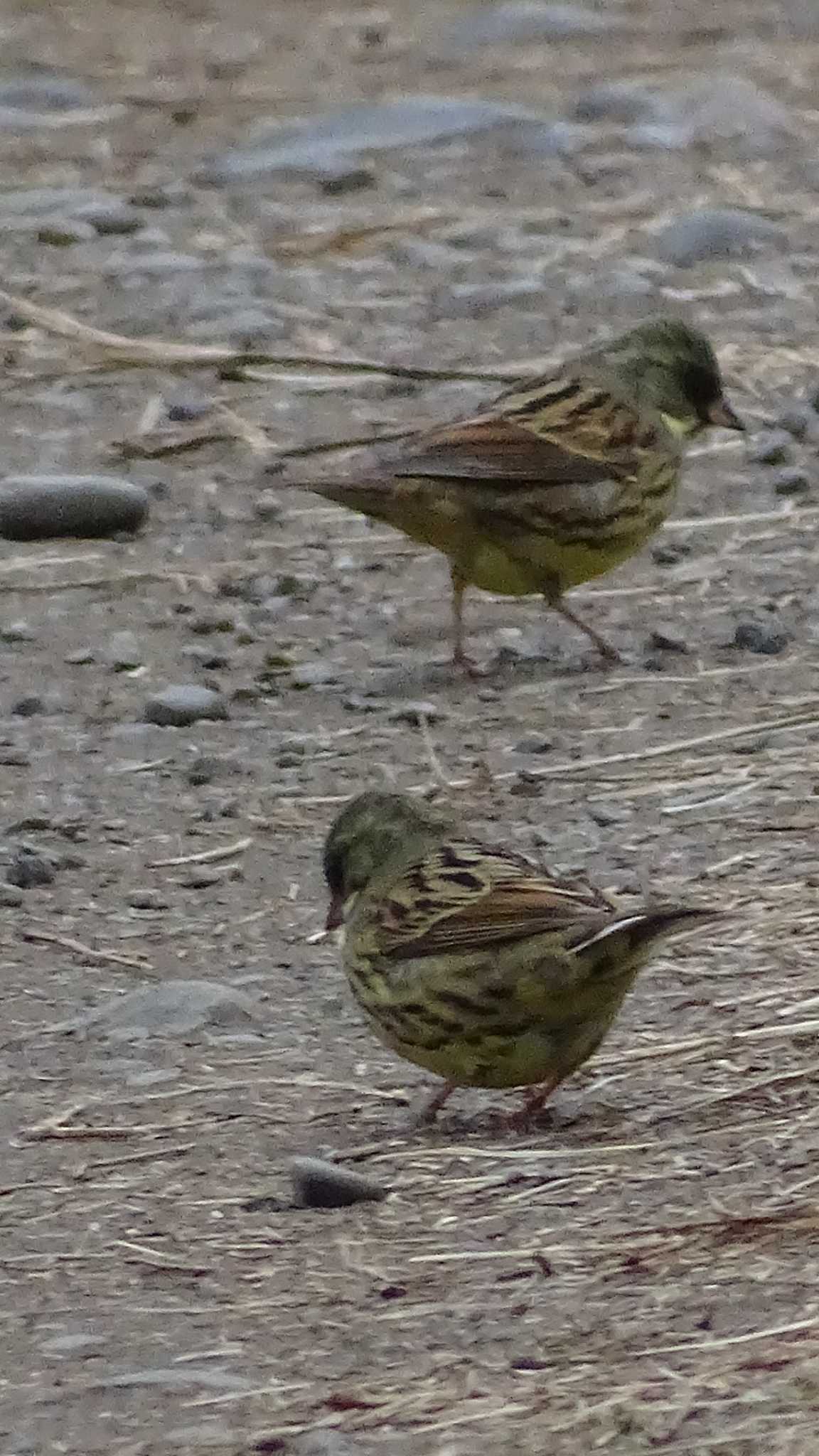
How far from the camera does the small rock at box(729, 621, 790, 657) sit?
24.8 ft

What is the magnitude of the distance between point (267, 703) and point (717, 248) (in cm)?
435

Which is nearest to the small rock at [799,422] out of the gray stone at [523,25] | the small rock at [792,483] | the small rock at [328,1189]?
the small rock at [792,483]

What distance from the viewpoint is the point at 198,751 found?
281 inches

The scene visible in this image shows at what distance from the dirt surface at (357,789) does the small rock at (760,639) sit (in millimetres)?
11

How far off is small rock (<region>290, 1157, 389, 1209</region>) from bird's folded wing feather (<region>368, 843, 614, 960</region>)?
1.49ft

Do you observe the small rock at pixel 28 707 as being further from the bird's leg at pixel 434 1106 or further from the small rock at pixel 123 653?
the bird's leg at pixel 434 1106

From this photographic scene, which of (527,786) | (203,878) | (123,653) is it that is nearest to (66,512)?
(123,653)

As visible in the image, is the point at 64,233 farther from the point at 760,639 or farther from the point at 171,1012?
the point at 171,1012

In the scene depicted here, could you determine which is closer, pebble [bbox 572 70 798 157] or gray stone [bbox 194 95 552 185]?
gray stone [bbox 194 95 552 185]

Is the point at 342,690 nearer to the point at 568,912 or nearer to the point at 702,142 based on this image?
the point at 568,912

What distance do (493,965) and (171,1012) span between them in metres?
0.86

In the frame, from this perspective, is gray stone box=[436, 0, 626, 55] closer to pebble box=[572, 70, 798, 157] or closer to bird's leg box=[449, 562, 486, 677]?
pebble box=[572, 70, 798, 157]

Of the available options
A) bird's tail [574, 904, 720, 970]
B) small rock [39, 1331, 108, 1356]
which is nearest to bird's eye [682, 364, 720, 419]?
bird's tail [574, 904, 720, 970]

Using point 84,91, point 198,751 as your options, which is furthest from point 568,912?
point 84,91
